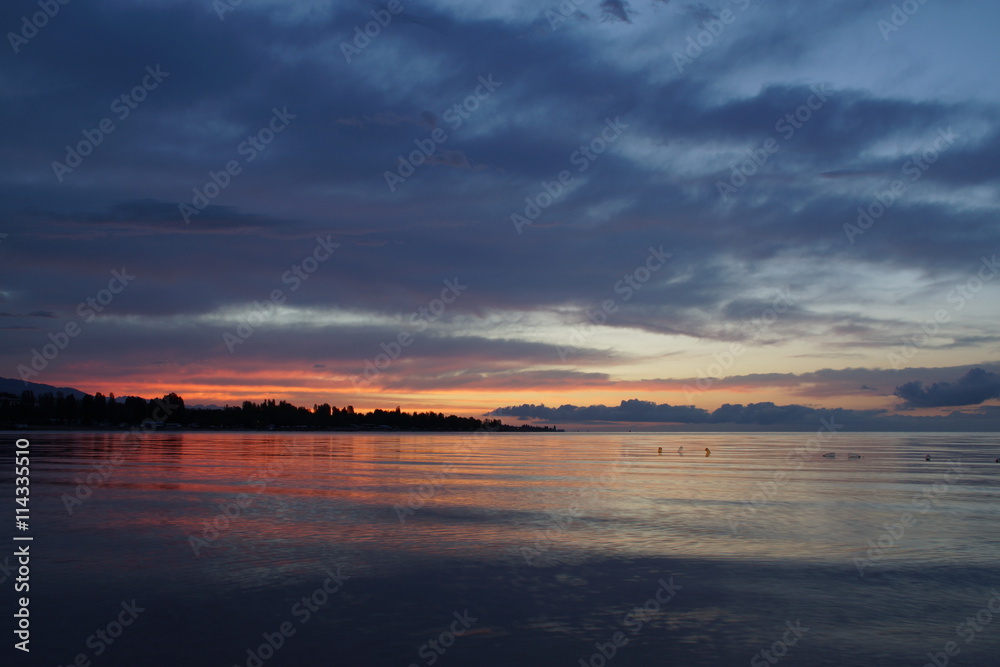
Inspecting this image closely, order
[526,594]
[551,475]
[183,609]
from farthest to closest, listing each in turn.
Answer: [551,475] < [526,594] < [183,609]

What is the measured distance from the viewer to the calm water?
38.7 ft

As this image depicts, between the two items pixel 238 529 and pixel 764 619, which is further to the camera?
pixel 238 529

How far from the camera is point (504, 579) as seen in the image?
16.4 meters

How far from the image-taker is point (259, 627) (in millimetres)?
12492

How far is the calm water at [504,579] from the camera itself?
11797mm

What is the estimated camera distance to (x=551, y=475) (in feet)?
163

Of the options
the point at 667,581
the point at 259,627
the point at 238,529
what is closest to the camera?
the point at 259,627

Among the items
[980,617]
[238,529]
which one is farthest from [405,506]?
[980,617]

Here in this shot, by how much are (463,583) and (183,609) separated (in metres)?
6.13

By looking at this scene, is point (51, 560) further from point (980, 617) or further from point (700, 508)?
point (700, 508)

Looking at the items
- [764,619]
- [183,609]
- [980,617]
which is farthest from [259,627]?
[980,617]

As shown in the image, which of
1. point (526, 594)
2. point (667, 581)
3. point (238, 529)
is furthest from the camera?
point (238, 529)

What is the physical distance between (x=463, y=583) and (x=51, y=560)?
35.9 feet

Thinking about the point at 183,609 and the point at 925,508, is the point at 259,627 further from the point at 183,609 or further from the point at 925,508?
the point at 925,508
